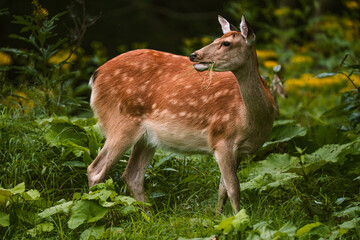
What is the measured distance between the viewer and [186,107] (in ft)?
15.7

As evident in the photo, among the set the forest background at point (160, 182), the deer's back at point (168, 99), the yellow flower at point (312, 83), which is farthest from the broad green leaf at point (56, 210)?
the yellow flower at point (312, 83)

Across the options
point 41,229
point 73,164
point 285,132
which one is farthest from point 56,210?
point 285,132

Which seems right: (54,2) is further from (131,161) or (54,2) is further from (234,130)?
(234,130)

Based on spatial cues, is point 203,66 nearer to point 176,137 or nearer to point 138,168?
point 176,137

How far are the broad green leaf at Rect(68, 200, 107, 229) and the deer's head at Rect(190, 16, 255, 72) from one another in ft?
4.06

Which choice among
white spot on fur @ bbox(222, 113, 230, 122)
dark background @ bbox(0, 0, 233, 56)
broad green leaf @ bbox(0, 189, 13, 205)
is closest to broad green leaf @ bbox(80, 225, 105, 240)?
broad green leaf @ bbox(0, 189, 13, 205)

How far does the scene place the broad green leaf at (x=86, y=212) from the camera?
3854mm

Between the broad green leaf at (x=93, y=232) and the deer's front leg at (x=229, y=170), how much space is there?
40.3 inches

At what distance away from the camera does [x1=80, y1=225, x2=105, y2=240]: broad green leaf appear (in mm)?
3832

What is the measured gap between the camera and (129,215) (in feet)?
14.1

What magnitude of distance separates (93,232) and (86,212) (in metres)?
0.15

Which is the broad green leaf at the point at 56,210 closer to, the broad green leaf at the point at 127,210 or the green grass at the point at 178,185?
the green grass at the point at 178,185

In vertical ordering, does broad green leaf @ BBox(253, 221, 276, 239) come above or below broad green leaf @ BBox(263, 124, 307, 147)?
above

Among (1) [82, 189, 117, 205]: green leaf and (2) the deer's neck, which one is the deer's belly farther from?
(1) [82, 189, 117, 205]: green leaf
